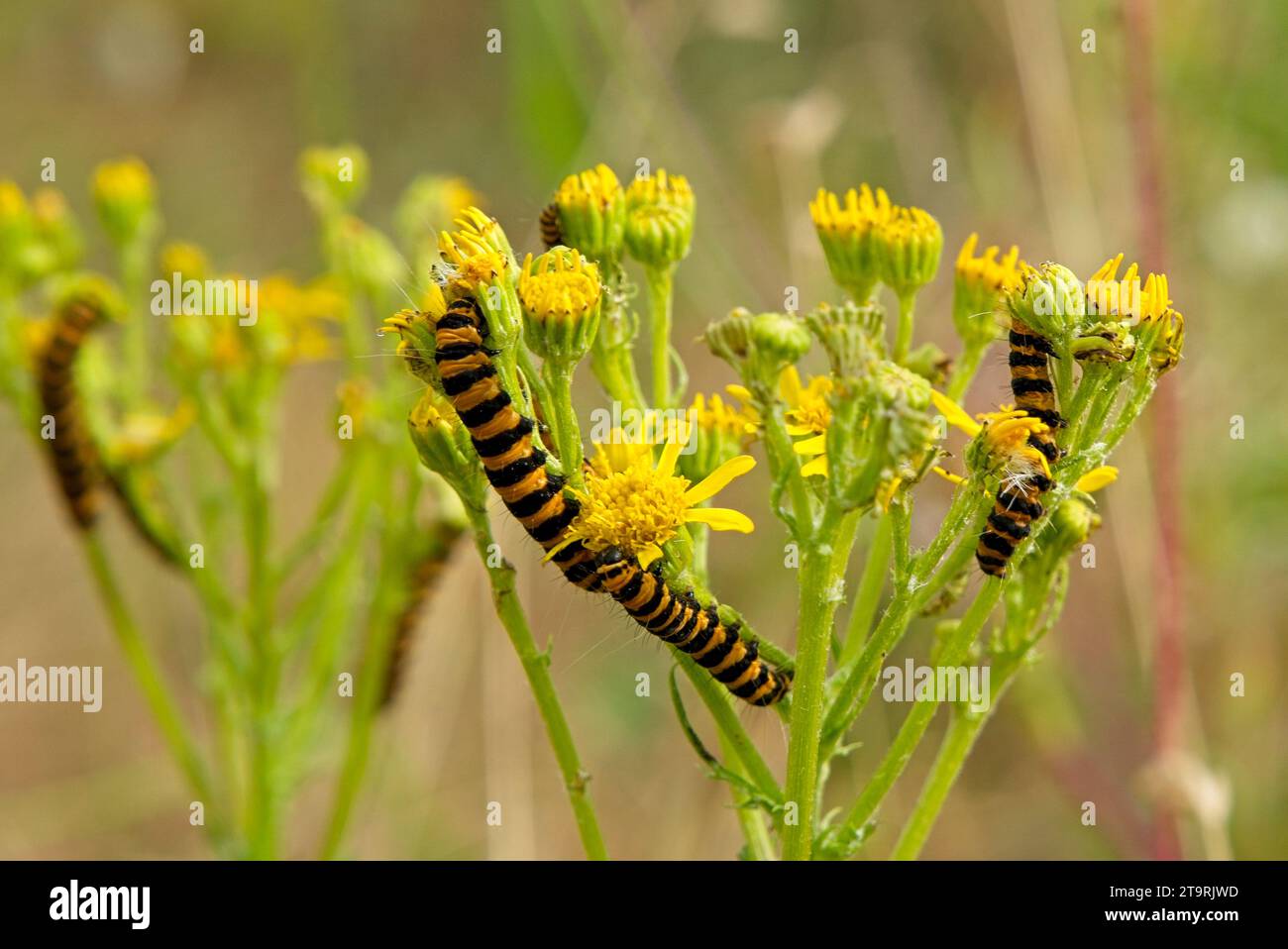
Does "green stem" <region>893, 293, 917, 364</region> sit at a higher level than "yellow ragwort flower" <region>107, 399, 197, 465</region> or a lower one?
lower

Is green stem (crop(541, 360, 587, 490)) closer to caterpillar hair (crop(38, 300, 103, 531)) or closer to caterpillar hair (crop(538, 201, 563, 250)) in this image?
caterpillar hair (crop(538, 201, 563, 250))

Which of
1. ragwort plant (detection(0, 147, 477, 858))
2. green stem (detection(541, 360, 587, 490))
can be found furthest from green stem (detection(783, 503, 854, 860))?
ragwort plant (detection(0, 147, 477, 858))

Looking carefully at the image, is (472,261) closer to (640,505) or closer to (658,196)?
(640,505)

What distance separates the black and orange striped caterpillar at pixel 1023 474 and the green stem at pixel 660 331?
86 centimetres

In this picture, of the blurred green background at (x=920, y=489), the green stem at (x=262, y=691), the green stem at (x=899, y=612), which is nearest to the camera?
the green stem at (x=899, y=612)

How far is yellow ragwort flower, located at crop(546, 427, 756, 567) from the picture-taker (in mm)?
2902

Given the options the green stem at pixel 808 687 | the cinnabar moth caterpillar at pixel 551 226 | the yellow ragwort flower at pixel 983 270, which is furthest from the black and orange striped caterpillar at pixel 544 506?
the yellow ragwort flower at pixel 983 270

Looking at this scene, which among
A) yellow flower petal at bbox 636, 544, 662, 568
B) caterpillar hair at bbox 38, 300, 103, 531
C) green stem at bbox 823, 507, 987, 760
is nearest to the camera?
green stem at bbox 823, 507, 987, 760

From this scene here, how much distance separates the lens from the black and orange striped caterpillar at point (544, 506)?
9.17 feet

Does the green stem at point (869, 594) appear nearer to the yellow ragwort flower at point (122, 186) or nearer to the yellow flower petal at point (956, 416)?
the yellow flower petal at point (956, 416)

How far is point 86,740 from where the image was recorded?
9125mm

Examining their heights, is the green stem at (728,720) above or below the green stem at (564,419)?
below

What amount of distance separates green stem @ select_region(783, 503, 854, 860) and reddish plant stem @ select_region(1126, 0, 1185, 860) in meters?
2.78

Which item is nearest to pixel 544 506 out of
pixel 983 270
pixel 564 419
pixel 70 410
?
pixel 564 419
